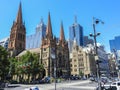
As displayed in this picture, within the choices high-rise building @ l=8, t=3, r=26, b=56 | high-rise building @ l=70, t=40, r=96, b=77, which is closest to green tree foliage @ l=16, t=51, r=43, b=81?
high-rise building @ l=8, t=3, r=26, b=56

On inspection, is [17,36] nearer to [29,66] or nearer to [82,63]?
[82,63]

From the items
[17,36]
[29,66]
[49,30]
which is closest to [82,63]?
[49,30]

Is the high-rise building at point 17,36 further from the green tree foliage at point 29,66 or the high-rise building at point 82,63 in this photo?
the green tree foliage at point 29,66

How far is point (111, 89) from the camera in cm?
2522

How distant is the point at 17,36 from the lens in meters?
105

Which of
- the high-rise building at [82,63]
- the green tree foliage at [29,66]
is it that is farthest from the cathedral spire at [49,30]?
the high-rise building at [82,63]

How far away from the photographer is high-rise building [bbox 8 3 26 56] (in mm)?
103625

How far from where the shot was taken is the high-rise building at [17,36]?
4080 inches

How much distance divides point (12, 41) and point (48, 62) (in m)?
35.1

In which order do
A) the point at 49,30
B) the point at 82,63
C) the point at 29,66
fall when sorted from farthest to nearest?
the point at 82,63 < the point at 49,30 < the point at 29,66

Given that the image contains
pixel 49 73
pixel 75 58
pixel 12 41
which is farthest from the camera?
pixel 75 58

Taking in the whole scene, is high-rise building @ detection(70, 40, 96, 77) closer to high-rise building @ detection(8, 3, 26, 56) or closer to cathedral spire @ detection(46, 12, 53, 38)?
cathedral spire @ detection(46, 12, 53, 38)

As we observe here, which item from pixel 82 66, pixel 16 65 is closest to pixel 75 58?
pixel 82 66

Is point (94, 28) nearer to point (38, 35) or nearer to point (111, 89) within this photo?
point (111, 89)
